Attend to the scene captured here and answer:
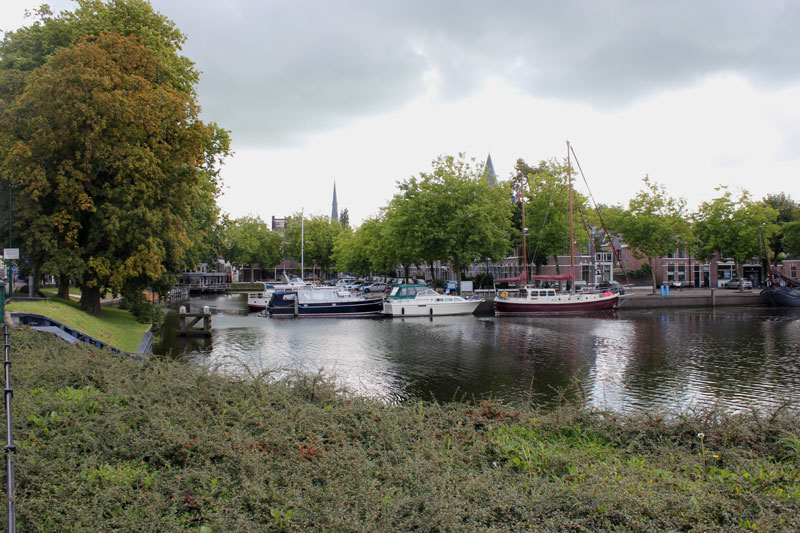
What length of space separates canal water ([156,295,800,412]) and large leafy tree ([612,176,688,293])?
1488cm

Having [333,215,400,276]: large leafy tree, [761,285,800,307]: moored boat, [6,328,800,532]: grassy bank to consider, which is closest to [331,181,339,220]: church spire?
[333,215,400,276]: large leafy tree

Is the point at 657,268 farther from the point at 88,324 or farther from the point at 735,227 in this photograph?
the point at 88,324

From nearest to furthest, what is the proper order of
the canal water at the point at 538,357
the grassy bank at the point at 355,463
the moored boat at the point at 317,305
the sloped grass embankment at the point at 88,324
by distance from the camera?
the grassy bank at the point at 355,463 → the canal water at the point at 538,357 → the sloped grass embankment at the point at 88,324 → the moored boat at the point at 317,305

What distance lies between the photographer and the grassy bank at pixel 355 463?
476 cm

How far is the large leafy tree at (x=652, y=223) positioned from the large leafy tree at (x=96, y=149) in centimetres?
4405

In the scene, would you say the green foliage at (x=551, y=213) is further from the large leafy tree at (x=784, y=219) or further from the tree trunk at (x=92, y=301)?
the tree trunk at (x=92, y=301)

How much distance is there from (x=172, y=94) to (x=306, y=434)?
65.2 feet

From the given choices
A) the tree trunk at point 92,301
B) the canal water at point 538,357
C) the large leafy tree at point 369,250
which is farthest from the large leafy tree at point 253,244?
the tree trunk at point 92,301

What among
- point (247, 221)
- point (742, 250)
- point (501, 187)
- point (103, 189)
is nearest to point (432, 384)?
point (103, 189)

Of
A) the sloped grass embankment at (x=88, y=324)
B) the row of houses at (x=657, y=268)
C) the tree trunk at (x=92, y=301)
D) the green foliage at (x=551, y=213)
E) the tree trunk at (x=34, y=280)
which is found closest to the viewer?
the sloped grass embankment at (x=88, y=324)

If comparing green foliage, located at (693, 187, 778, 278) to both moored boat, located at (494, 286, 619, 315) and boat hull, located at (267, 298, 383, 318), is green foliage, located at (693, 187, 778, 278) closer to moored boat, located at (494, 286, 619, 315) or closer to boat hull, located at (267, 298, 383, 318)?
moored boat, located at (494, 286, 619, 315)

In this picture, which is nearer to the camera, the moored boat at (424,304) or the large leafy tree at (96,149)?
the large leafy tree at (96,149)

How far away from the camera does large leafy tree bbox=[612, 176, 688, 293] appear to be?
5225 cm

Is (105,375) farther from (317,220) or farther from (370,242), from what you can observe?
(317,220)
